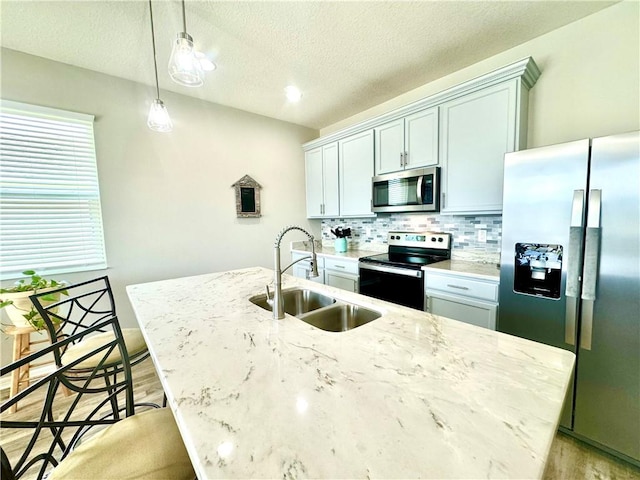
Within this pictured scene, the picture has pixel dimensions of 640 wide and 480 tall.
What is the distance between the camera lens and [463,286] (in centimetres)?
204

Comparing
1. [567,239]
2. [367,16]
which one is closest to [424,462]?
[567,239]

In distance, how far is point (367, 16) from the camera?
1798mm

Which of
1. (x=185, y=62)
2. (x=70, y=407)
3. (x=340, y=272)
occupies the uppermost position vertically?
(x=185, y=62)

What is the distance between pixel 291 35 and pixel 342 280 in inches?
90.5

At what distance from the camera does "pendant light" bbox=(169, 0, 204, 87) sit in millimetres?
1271

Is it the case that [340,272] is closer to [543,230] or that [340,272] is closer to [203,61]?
[543,230]

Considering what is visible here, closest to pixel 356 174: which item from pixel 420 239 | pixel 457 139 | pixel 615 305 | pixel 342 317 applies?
pixel 420 239

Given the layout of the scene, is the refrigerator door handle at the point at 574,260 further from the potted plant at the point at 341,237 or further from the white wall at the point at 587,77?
the potted plant at the point at 341,237

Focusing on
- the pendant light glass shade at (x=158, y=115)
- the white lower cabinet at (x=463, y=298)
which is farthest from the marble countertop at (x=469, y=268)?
the pendant light glass shade at (x=158, y=115)

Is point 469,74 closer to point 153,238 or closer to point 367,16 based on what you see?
point 367,16

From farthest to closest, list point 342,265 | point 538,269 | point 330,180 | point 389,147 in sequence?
point 330,180 → point 342,265 → point 389,147 → point 538,269

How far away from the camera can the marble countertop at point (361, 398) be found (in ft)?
1.66

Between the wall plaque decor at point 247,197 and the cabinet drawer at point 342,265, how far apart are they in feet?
3.66

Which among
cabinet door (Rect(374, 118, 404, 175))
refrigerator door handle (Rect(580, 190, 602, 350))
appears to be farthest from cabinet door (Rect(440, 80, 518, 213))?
refrigerator door handle (Rect(580, 190, 602, 350))
